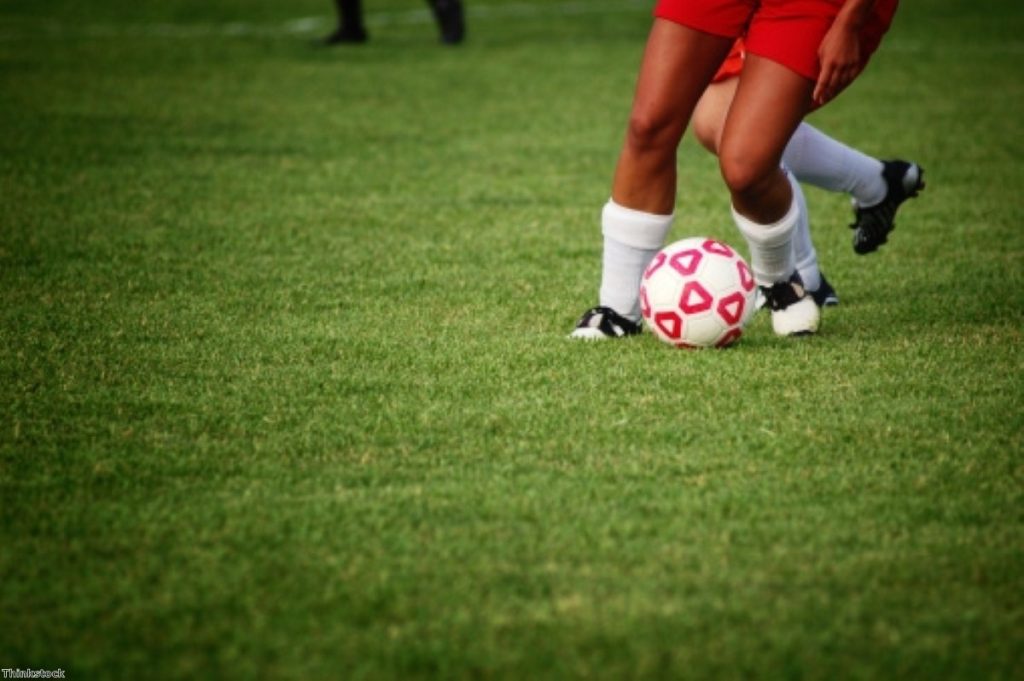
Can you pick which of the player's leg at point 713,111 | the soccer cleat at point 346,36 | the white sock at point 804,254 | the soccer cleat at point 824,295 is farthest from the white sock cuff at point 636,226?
the soccer cleat at point 346,36

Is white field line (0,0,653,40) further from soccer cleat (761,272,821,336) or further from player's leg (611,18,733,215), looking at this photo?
soccer cleat (761,272,821,336)

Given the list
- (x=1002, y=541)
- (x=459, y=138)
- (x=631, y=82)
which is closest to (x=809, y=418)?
(x=1002, y=541)

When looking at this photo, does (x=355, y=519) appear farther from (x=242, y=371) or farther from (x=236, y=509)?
(x=242, y=371)

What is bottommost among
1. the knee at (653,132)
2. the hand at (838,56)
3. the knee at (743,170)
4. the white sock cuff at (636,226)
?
the white sock cuff at (636,226)

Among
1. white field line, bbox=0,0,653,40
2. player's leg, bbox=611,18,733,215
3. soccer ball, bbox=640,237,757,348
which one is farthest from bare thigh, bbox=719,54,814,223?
white field line, bbox=0,0,653,40

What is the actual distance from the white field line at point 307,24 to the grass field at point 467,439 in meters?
6.02

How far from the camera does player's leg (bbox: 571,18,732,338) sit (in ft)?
12.5

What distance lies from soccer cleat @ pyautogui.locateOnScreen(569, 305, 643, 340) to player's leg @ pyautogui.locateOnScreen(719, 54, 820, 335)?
43 centimetres

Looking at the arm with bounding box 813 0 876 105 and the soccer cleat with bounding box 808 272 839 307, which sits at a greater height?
the arm with bounding box 813 0 876 105

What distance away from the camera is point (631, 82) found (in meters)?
10.0

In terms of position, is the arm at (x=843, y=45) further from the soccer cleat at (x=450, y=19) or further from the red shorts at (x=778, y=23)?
the soccer cleat at (x=450, y=19)

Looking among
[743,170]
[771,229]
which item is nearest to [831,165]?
[771,229]

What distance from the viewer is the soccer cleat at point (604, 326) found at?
409 cm

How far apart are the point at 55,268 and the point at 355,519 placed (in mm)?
2644
